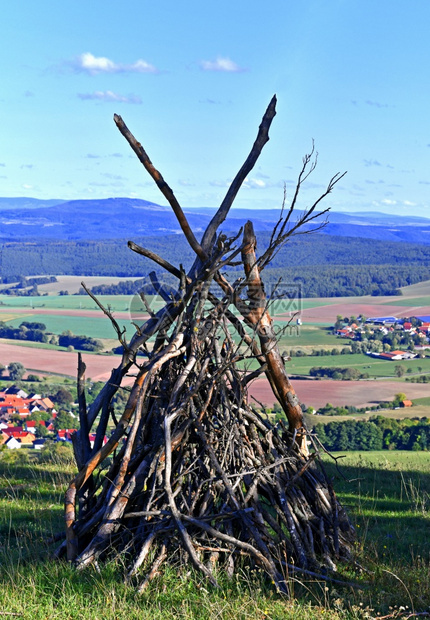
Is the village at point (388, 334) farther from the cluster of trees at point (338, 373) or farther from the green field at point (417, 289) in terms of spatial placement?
the green field at point (417, 289)

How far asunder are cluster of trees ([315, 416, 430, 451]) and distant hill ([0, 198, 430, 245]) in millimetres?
82277

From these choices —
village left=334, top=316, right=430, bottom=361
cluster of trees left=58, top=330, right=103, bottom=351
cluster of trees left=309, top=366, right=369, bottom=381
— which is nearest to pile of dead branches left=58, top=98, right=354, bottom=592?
cluster of trees left=309, top=366, right=369, bottom=381

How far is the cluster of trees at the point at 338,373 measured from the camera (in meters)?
40.3

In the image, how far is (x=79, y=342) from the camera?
47.9 m

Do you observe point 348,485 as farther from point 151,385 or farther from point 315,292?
point 315,292

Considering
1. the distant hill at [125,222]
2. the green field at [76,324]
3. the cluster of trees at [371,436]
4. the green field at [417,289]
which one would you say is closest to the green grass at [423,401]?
the cluster of trees at [371,436]

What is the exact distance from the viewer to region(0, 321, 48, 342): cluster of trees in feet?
186

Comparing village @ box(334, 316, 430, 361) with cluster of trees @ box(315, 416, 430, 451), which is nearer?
cluster of trees @ box(315, 416, 430, 451)

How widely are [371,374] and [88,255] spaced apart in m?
57.8

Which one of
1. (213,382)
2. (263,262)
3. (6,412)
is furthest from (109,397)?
(6,412)

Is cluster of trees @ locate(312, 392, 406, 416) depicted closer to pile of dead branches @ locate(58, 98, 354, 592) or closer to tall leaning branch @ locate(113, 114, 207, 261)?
pile of dead branches @ locate(58, 98, 354, 592)

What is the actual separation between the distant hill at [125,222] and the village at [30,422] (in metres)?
71.8

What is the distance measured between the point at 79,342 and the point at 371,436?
32167 millimetres

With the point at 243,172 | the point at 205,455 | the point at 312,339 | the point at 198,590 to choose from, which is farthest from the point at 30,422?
the point at 312,339
